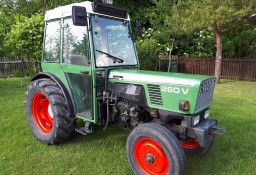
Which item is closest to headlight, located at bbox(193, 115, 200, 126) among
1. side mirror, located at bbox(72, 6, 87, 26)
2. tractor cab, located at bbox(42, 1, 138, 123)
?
A: tractor cab, located at bbox(42, 1, 138, 123)

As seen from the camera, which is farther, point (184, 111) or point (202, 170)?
point (202, 170)

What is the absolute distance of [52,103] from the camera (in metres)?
4.12

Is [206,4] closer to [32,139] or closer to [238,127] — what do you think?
[238,127]

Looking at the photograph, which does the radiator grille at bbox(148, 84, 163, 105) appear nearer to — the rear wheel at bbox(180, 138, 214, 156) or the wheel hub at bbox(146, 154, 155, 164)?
the wheel hub at bbox(146, 154, 155, 164)

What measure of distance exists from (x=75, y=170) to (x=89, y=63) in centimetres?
160

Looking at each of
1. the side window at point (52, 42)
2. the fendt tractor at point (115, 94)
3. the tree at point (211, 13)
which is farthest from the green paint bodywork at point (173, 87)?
the tree at point (211, 13)

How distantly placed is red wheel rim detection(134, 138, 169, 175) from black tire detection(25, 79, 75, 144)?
1375mm

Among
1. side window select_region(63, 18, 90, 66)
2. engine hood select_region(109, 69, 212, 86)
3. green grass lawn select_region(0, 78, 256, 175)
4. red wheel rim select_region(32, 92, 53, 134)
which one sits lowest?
green grass lawn select_region(0, 78, 256, 175)

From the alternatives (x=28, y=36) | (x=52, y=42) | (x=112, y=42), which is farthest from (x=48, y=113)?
(x=28, y=36)

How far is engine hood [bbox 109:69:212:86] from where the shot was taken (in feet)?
10.6

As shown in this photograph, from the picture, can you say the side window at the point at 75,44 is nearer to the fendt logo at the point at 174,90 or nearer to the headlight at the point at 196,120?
the fendt logo at the point at 174,90

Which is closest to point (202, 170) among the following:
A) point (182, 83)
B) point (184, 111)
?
point (184, 111)

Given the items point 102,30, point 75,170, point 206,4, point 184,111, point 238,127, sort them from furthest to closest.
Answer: point 206,4 < point 238,127 < point 102,30 < point 75,170 < point 184,111

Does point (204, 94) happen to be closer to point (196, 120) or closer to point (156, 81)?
point (196, 120)
